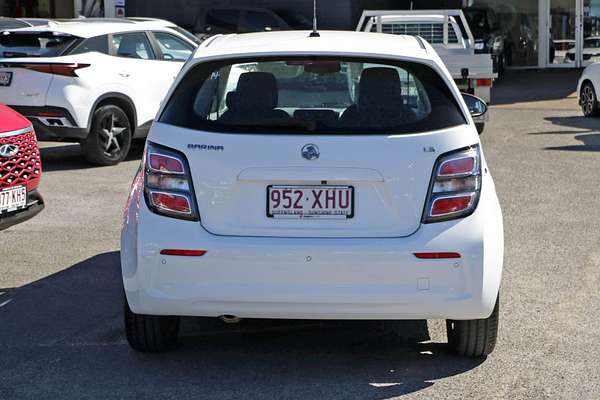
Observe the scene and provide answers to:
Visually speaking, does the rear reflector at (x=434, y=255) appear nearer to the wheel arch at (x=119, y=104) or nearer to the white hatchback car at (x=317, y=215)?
the white hatchback car at (x=317, y=215)

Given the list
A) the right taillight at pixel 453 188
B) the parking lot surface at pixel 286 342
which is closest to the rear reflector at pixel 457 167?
the right taillight at pixel 453 188

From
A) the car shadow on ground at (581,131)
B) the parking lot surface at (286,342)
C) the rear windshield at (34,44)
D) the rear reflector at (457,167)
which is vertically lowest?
the parking lot surface at (286,342)

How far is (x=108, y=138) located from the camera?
1270 centimetres

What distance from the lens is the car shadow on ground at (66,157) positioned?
41.9ft

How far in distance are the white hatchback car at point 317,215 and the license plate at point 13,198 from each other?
186cm

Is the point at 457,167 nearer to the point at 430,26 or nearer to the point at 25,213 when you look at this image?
the point at 25,213

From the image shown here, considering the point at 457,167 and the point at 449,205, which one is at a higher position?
the point at 457,167

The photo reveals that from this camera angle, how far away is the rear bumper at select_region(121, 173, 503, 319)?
16.4ft

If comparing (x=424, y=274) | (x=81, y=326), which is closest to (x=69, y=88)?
(x=81, y=326)

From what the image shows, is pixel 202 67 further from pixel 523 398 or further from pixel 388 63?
pixel 523 398

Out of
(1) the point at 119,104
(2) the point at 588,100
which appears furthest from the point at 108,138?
(2) the point at 588,100

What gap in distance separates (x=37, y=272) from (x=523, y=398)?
12.5ft

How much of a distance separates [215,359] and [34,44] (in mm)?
7739

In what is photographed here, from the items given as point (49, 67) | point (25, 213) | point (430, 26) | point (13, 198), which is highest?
point (430, 26)
